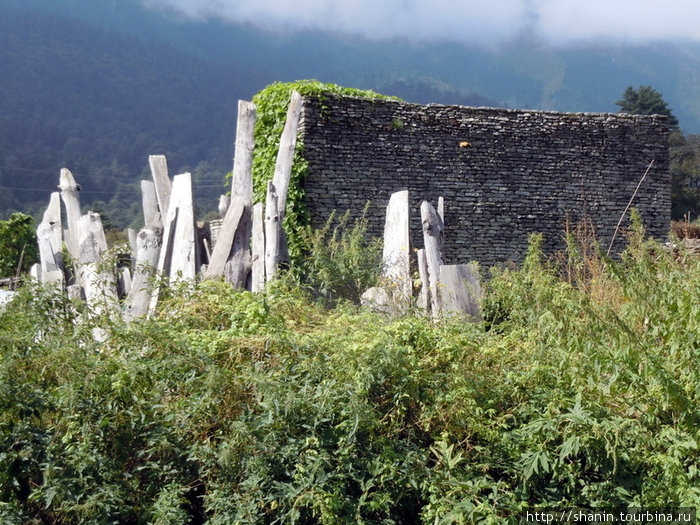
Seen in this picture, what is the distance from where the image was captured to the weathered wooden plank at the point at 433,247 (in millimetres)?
6715

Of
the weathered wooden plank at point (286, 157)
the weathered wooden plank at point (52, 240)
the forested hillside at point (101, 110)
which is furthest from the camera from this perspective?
the forested hillside at point (101, 110)

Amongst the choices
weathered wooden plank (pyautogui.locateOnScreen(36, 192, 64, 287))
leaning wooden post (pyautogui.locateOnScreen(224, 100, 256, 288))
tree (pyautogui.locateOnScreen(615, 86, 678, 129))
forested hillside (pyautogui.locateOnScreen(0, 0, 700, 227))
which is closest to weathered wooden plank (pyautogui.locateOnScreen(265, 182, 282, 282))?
leaning wooden post (pyautogui.locateOnScreen(224, 100, 256, 288))

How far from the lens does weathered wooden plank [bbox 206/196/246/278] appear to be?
7.00 meters

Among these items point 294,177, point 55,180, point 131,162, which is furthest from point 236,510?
point 131,162

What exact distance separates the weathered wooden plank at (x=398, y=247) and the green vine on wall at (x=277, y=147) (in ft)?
12.6

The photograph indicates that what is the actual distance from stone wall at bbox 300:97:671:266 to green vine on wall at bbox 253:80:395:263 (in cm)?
19

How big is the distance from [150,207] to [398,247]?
8.30 ft

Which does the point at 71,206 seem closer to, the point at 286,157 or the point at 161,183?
the point at 161,183

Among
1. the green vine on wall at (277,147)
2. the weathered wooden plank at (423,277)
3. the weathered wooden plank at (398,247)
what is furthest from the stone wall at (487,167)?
the weathered wooden plank at (423,277)

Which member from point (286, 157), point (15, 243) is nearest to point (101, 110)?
point (15, 243)

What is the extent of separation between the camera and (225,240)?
7109 mm

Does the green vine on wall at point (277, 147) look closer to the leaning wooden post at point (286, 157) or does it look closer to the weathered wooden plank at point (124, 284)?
the leaning wooden post at point (286, 157)

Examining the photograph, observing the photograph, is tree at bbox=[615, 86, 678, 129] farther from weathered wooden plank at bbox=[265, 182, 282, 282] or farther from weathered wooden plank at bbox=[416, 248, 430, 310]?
weathered wooden plank at bbox=[265, 182, 282, 282]

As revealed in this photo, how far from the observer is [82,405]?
3.96m
